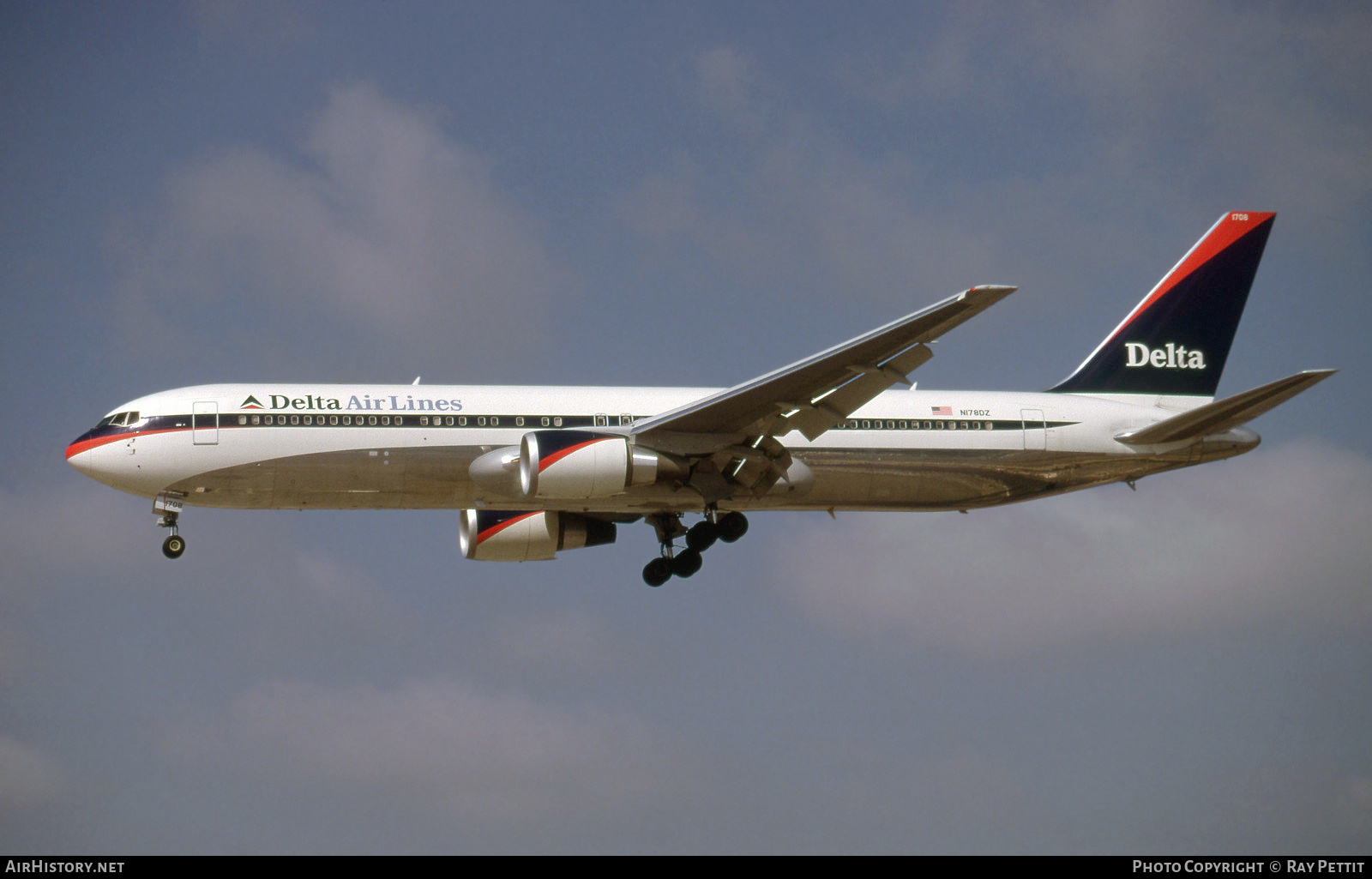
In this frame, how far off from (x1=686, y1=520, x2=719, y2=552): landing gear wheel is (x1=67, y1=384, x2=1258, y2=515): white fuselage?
33.9 inches

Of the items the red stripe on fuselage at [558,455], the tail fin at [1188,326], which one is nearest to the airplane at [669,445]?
the red stripe on fuselage at [558,455]

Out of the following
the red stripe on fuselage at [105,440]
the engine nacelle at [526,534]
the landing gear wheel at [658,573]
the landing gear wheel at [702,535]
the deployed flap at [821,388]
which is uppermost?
the red stripe on fuselage at [105,440]

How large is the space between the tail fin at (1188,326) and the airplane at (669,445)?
1.48 m

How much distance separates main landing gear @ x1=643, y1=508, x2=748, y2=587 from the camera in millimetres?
33562

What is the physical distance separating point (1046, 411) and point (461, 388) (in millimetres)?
13665

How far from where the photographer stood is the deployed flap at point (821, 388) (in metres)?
26.8

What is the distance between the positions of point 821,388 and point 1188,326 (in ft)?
43.3

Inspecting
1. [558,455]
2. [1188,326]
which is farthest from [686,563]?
[1188,326]

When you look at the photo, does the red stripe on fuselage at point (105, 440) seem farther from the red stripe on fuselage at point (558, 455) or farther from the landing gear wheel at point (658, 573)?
the landing gear wheel at point (658, 573)

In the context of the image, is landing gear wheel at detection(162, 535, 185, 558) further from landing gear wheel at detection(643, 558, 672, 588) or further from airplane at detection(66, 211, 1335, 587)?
landing gear wheel at detection(643, 558, 672, 588)

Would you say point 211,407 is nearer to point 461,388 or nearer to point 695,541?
point 461,388

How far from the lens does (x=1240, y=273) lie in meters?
38.3
